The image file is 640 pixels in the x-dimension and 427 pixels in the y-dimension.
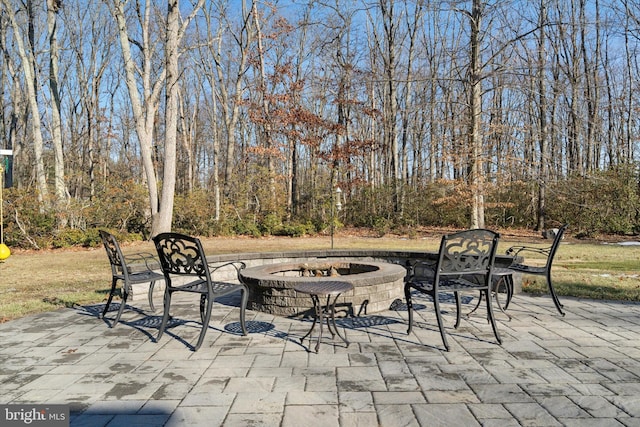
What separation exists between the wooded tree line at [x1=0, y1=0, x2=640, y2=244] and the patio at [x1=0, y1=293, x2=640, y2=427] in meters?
7.50

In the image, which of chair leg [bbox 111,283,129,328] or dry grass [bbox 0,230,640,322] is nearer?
chair leg [bbox 111,283,129,328]

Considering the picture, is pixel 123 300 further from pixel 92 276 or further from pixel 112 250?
pixel 92 276

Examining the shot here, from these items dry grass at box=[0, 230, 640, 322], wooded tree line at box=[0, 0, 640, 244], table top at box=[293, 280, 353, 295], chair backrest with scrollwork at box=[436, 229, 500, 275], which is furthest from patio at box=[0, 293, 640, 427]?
wooded tree line at box=[0, 0, 640, 244]

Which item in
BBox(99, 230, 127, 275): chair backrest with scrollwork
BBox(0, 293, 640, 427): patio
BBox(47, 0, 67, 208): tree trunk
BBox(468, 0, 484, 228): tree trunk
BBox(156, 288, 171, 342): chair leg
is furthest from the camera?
BBox(47, 0, 67, 208): tree trunk

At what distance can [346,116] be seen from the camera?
19.5 meters

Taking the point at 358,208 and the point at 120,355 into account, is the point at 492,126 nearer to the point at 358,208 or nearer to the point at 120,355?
the point at 358,208

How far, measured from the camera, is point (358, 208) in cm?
1825

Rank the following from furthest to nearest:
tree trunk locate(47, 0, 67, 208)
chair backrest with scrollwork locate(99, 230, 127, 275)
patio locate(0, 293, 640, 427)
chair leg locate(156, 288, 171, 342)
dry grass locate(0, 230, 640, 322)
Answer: tree trunk locate(47, 0, 67, 208)
dry grass locate(0, 230, 640, 322)
chair backrest with scrollwork locate(99, 230, 127, 275)
chair leg locate(156, 288, 171, 342)
patio locate(0, 293, 640, 427)

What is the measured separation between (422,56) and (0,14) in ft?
64.2

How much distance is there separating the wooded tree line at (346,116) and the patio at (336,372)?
24.6 ft

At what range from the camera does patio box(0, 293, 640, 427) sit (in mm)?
2229

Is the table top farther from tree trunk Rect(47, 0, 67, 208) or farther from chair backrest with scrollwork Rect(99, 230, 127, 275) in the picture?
tree trunk Rect(47, 0, 67, 208)

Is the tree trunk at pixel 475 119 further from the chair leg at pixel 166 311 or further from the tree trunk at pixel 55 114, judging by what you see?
the tree trunk at pixel 55 114

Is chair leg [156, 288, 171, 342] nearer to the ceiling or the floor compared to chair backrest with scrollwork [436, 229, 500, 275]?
nearer to the floor
